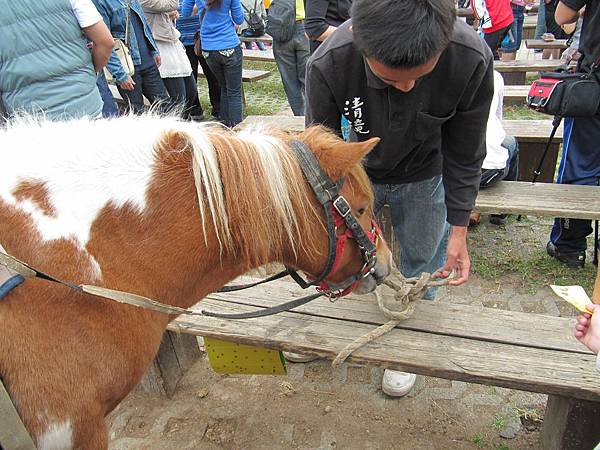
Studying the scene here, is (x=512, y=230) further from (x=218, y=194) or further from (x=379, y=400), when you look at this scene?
(x=218, y=194)

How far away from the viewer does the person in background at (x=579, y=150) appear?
8.84 ft

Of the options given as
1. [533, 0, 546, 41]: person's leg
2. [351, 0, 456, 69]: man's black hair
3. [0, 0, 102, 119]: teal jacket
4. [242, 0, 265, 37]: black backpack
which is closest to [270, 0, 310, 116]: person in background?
[0, 0, 102, 119]: teal jacket

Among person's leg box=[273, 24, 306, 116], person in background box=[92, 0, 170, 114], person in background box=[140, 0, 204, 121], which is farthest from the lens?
person's leg box=[273, 24, 306, 116]

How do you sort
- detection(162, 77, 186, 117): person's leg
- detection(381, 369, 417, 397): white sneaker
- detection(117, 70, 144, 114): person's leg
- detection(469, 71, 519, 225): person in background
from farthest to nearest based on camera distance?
detection(162, 77, 186, 117): person's leg, detection(117, 70, 144, 114): person's leg, detection(469, 71, 519, 225): person in background, detection(381, 369, 417, 397): white sneaker

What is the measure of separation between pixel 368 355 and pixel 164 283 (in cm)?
91

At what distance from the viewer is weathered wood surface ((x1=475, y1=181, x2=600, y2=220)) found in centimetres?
293

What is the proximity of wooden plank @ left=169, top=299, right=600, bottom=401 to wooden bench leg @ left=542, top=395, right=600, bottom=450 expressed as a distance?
0.22 m

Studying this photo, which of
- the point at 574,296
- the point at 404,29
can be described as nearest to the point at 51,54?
the point at 404,29

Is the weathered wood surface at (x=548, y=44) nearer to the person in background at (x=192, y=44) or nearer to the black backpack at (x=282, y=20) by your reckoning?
the black backpack at (x=282, y=20)

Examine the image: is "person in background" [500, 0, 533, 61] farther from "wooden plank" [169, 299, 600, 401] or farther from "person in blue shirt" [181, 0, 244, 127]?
→ "wooden plank" [169, 299, 600, 401]

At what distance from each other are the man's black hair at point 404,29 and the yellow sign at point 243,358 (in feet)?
4.35

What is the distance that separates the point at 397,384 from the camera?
241cm

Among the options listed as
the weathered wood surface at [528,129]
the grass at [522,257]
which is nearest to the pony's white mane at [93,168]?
the weathered wood surface at [528,129]

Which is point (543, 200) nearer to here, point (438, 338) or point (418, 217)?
point (418, 217)
